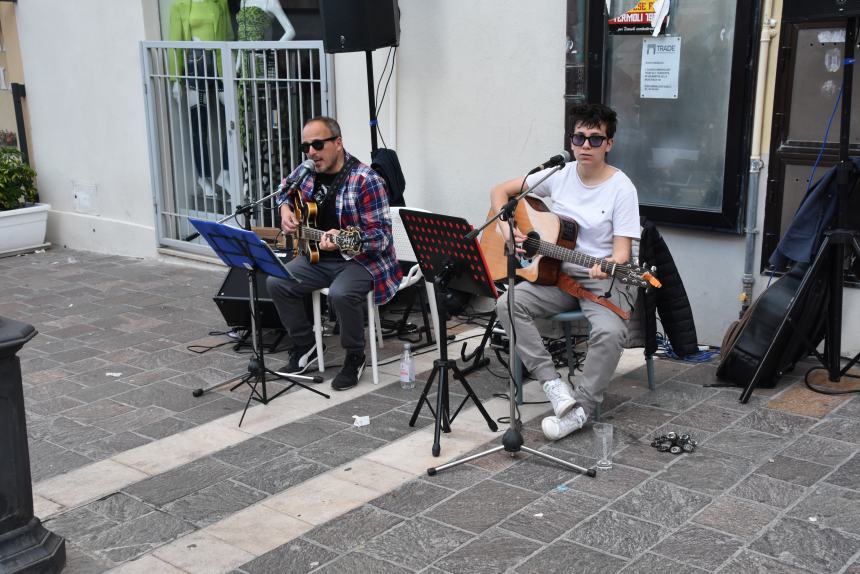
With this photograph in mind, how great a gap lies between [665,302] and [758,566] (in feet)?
6.56

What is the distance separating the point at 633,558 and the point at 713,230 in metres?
2.75

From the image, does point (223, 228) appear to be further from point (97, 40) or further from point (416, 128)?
point (97, 40)

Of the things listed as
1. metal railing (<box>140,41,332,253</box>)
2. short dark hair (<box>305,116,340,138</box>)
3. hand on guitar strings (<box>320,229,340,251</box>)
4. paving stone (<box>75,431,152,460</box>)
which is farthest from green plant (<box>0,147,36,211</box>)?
paving stone (<box>75,431,152,460</box>)

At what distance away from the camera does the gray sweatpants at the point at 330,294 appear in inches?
213

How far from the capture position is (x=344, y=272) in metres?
5.48

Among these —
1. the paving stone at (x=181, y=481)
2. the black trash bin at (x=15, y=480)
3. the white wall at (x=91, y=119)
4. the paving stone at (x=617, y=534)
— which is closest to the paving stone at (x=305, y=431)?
the paving stone at (x=181, y=481)

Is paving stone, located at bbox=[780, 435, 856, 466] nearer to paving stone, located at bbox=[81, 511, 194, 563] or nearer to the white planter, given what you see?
paving stone, located at bbox=[81, 511, 194, 563]

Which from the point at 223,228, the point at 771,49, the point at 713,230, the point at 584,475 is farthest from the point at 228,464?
the point at 771,49

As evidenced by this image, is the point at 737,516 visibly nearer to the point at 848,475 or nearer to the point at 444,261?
the point at 848,475

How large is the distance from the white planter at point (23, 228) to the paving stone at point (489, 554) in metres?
7.48

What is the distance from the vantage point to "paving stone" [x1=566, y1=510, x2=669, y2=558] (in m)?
3.58

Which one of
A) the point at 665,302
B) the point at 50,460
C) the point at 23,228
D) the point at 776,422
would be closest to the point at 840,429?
the point at 776,422

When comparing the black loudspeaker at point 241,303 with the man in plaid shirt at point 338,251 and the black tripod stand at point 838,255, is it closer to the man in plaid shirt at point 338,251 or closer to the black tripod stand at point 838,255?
the man in plaid shirt at point 338,251

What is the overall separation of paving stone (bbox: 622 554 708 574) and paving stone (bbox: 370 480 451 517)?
910 mm
